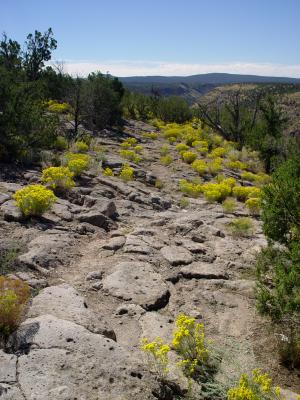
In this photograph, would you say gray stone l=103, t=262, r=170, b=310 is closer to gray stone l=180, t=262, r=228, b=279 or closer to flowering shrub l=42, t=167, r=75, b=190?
gray stone l=180, t=262, r=228, b=279

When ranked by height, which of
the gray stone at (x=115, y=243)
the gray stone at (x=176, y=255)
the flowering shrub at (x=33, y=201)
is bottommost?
the gray stone at (x=176, y=255)

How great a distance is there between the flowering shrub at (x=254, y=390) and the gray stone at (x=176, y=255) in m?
3.78

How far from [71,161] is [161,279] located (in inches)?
256

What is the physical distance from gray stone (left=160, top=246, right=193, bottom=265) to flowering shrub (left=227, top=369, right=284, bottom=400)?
149 inches

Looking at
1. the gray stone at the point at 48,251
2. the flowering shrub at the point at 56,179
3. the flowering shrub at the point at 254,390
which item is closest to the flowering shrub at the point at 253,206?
the flowering shrub at the point at 56,179

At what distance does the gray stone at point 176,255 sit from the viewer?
800 cm

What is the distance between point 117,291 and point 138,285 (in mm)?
407

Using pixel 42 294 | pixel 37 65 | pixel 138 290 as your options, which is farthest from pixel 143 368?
pixel 37 65

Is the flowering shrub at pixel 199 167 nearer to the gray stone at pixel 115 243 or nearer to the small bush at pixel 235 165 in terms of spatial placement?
the small bush at pixel 235 165

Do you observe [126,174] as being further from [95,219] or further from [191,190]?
[95,219]

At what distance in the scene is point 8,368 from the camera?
390cm

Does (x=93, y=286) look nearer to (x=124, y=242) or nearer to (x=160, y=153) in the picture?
(x=124, y=242)

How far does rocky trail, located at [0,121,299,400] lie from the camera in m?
4.03

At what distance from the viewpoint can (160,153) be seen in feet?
68.3
